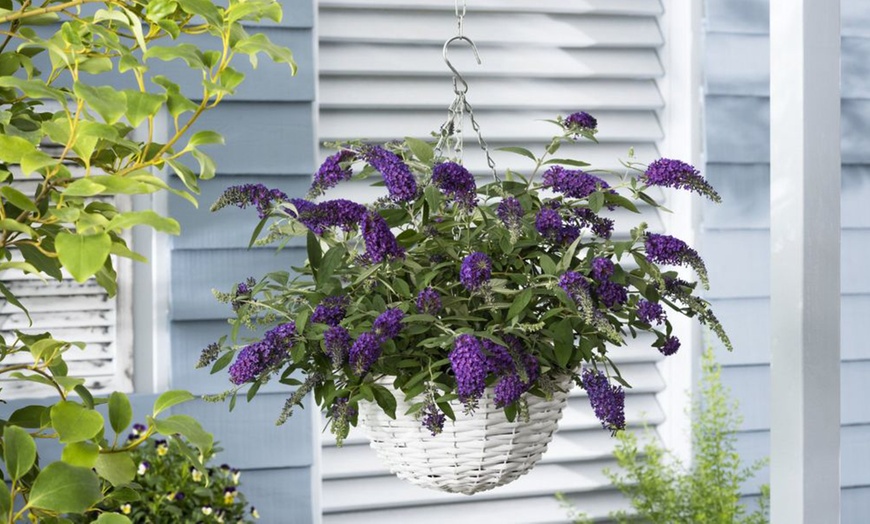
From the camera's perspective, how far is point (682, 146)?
2.34 meters

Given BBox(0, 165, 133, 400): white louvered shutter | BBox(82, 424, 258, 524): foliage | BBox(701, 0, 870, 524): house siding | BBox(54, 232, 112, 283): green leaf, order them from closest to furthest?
BBox(54, 232, 112, 283): green leaf, BBox(82, 424, 258, 524): foliage, BBox(0, 165, 133, 400): white louvered shutter, BBox(701, 0, 870, 524): house siding

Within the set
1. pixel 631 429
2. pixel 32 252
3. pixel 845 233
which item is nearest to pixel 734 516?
pixel 631 429

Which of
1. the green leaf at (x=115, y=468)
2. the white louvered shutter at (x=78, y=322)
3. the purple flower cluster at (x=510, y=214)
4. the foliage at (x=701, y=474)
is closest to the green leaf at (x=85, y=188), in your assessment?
the green leaf at (x=115, y=468)

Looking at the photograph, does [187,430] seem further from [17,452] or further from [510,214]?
Result: [510,214]

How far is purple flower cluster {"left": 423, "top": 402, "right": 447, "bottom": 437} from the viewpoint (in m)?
1.02

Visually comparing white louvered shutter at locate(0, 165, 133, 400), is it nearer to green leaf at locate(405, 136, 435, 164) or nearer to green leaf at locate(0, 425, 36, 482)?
green leaf at locate(405, 136, 435, 164)

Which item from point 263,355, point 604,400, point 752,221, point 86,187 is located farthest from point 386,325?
point 752,221

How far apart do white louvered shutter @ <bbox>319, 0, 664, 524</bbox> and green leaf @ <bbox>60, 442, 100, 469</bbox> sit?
1.49 m

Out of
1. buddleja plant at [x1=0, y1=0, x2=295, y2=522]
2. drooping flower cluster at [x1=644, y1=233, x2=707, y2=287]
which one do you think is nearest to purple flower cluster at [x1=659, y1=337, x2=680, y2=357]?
drooping flower cluster at [x1=644, y1=233, x2=707, y2=287]

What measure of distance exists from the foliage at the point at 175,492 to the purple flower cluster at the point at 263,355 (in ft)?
2.48

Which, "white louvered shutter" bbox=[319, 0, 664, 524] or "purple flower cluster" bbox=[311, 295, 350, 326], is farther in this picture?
"white louvered shutter" bbox=[319, 0, 664, 524]

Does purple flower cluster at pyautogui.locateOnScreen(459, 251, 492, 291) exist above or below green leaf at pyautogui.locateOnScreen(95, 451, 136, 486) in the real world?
above

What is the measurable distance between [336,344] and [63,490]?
0.42 m

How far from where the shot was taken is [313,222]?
1045 mm
